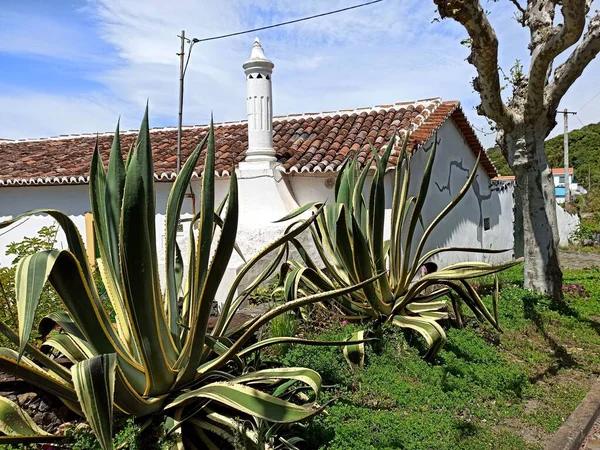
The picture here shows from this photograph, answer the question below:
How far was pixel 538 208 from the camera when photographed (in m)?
7.07

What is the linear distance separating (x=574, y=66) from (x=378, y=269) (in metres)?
3.82

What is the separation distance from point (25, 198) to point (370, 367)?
8.99 m

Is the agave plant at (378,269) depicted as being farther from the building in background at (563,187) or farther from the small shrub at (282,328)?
the building in background at (563,187)

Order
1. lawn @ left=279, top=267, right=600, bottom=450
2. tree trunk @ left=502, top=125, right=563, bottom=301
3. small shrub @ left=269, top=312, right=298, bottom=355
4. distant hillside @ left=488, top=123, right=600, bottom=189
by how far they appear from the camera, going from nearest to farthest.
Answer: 1. lawn @ left=279, top=267, right=600, bottom=450
2. small shrub @ left=269, top=312, right=298, bottom=355
3. tree trunk @ left=502, top=125, right=563, bottom=301
4. distant hillside @ left=488, top=123, right=600, bottom=189

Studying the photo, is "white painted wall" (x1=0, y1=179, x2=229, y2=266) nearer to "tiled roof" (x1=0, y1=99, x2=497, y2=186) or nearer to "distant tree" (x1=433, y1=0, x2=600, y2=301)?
"tiled roof" (x1=0, y1=99, x2=497, y2=186)

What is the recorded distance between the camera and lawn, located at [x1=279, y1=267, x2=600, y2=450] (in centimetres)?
326

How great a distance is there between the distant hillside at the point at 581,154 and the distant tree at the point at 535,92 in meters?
28.6

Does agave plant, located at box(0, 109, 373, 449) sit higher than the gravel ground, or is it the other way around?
agave plant, located at box(0, 109, 373, 449)

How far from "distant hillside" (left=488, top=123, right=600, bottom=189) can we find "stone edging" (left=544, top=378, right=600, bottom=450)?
31.8 metres

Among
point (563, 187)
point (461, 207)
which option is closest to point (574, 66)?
point (461, 207)

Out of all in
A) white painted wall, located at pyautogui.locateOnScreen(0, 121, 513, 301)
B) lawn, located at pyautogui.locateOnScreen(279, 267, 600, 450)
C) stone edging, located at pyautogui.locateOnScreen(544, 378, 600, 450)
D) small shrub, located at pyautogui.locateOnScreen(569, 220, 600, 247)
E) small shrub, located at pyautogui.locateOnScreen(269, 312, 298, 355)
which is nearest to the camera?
lawn, located at pyautogui.locateOnScreen(279, 267, 600, 450)

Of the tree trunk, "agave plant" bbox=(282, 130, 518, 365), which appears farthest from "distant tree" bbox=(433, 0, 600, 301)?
"agave plant" bbox=(282, 130, 518, 365)

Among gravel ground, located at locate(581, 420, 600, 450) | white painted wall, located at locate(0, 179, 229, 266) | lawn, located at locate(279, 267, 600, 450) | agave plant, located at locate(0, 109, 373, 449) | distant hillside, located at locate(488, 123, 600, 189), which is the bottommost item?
gravel ground, located at locate(581, 420, 600, 450)

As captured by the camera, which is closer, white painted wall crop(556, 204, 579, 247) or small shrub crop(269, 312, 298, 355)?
small shrub crop(269, 312, 298, 355)
